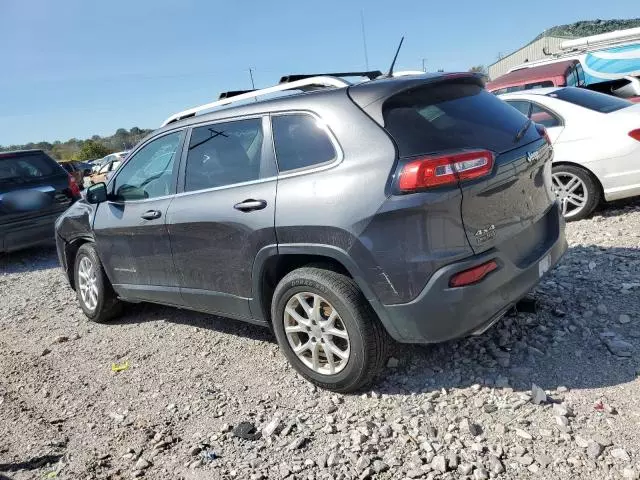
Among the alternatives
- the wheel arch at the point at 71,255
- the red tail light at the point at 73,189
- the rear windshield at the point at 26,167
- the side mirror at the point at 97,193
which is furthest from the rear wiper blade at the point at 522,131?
the rear windshield at the point at 26,167

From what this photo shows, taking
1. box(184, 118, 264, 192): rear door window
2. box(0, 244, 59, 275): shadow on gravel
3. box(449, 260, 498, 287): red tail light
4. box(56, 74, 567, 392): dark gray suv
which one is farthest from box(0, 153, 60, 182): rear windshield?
box(449, 260, 498, 287): red tail light

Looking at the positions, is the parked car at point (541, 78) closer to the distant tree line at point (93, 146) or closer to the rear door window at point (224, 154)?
the rear door window at point (224, 154)

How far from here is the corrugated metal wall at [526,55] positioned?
101ft

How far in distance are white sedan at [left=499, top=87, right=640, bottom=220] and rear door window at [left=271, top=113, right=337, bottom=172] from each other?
4.05 meters

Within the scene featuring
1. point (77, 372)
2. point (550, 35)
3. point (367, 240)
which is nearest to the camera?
point (367, 240)

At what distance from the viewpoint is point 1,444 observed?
3.37 m

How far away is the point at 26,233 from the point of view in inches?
320

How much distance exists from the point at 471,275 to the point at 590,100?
472cm

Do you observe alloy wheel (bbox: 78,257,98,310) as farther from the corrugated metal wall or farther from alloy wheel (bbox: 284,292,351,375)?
the corrugated metal wall

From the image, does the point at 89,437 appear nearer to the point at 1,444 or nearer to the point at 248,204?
the point at 1,444

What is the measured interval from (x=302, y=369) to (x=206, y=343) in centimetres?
125

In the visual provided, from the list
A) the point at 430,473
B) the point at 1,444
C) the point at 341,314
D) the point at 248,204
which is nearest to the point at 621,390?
the point at 430,473

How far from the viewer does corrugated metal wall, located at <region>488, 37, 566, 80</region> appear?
1214 inches

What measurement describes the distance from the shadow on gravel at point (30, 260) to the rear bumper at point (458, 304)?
22.4 feet
